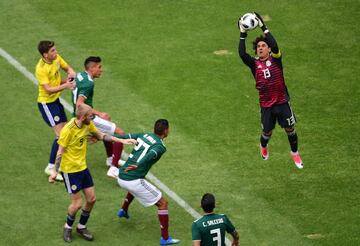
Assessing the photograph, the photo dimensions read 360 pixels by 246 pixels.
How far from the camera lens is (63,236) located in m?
16.1

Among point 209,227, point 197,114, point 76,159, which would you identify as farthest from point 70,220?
point 197,114

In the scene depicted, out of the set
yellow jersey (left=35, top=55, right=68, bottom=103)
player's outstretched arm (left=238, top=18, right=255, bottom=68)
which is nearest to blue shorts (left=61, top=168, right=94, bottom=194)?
yellow jersey (left=35, top=55, right=68, bottom=103)

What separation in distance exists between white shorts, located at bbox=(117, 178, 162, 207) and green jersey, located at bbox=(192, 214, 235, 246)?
214 cm

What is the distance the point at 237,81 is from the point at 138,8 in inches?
185

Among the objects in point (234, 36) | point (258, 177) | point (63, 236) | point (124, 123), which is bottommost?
point (63, 236)

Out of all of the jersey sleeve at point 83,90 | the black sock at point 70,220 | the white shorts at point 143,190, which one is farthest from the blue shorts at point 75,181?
the jersey sleeve at point 83,90

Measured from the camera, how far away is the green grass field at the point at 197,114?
1677 centimetres

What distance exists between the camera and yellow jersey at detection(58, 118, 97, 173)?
15.5 metres

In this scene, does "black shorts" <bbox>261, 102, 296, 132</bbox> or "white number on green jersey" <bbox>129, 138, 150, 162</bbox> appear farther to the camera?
"black shorts" <bbox>261, 102, 296, 132</bbox>

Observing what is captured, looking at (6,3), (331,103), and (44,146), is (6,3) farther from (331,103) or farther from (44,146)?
(331,103)

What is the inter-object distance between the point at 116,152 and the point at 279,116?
3315 millimetres

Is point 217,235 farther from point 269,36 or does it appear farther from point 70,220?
point 269,36

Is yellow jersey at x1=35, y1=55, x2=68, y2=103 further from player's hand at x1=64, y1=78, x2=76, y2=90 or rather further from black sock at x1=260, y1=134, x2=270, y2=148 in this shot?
black sock at x1=260, y1=134, x2=270, y2=148

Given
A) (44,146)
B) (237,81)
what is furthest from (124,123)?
(237,81)
